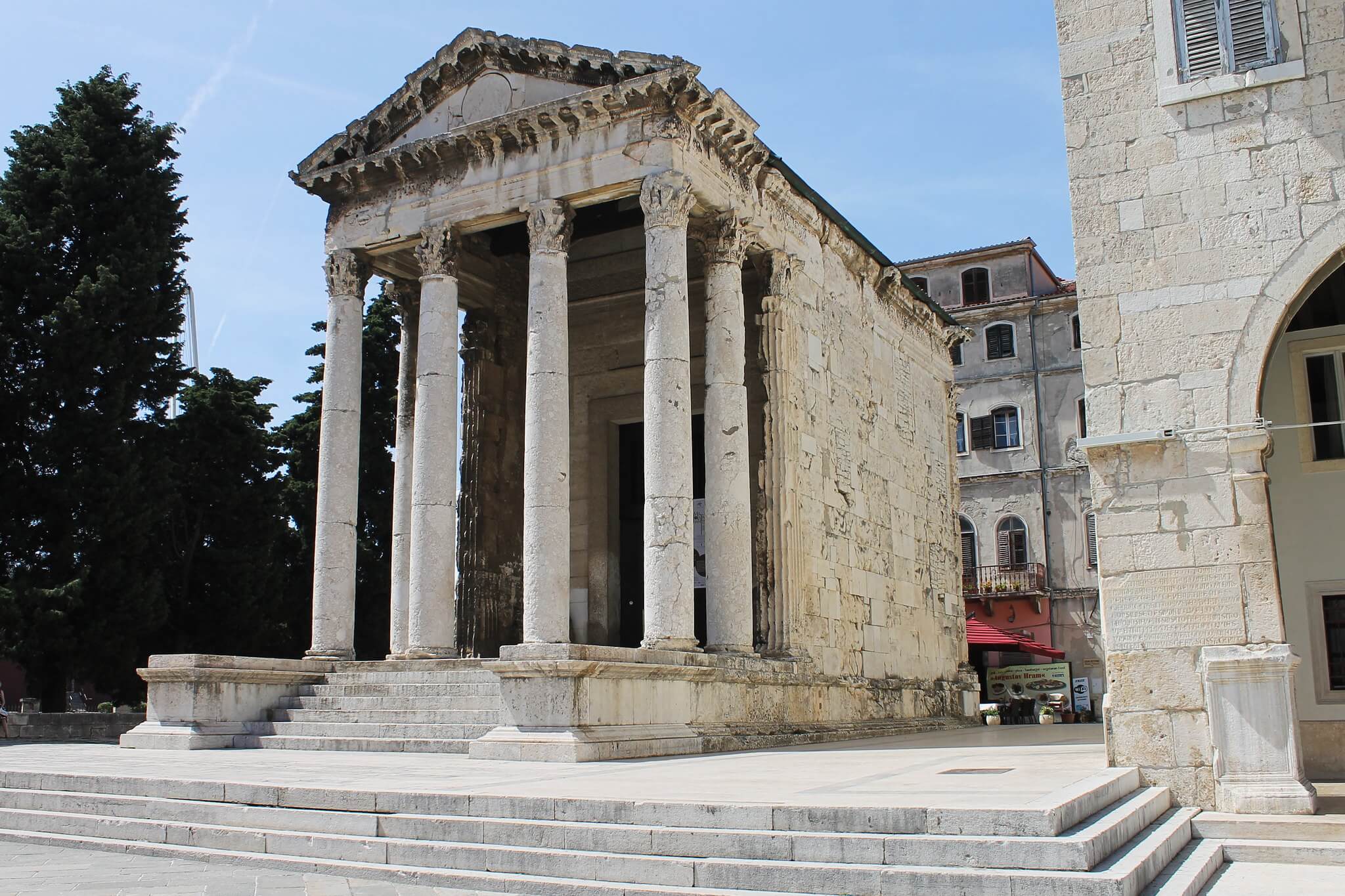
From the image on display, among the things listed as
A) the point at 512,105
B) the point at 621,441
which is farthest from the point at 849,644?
the point at 512,105

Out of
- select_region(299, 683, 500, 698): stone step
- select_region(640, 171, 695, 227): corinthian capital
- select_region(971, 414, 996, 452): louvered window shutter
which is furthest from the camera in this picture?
select_region(971, 414, 996, 452): louvered window shutter

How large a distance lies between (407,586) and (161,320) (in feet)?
30.6

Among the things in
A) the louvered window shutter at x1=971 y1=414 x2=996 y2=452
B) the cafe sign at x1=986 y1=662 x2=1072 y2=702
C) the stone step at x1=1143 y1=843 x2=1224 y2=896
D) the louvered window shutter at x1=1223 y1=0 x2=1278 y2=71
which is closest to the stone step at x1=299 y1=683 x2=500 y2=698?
the stone step at x1=1143 y1=843 x2=1224 y2=896

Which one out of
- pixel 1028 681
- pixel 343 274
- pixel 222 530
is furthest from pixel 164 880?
pixel 1028 681

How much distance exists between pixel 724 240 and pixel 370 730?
326 inches

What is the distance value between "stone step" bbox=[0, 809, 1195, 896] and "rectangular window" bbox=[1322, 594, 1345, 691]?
155 inches

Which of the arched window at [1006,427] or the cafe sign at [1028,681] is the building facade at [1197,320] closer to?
the cafe sign at [1028,681]

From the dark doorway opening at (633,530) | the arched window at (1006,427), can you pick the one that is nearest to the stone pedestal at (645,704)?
the dark doorway opening at (633,530)

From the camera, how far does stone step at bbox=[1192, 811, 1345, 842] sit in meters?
7.80

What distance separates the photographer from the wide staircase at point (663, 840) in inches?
241

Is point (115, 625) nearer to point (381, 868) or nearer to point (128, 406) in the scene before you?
point (128, 406)

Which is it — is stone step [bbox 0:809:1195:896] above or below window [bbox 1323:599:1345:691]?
below

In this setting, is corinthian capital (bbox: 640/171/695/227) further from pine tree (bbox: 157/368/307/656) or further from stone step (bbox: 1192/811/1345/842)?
pine tree (bbox: 157/368/307/656)

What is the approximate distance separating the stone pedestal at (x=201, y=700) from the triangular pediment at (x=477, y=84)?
25.6 ft
